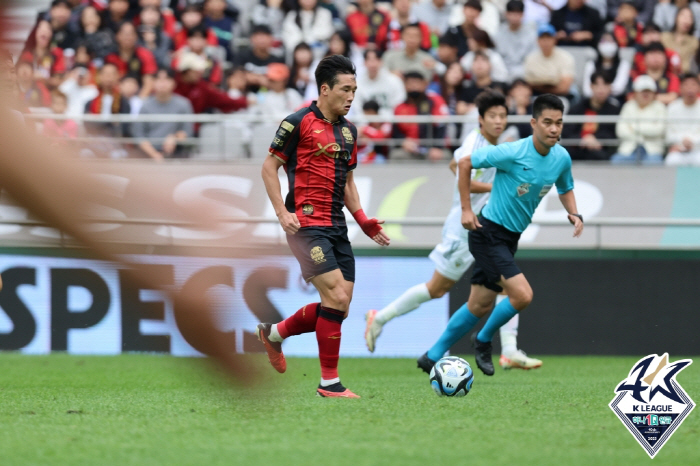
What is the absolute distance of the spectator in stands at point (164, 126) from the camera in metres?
12.9

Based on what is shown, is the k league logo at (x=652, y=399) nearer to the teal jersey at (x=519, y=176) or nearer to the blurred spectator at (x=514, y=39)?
the teal jersey at (x=519, y=176)

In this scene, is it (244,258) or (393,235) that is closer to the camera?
(244,258)

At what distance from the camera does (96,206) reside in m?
2.44

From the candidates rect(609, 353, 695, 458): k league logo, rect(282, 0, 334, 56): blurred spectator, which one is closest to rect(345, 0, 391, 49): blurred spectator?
rect(282, 0, 334, 56): blurred spectator

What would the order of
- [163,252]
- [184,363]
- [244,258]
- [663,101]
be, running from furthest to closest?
[663,101], [184,363], [163,252], [244,258]

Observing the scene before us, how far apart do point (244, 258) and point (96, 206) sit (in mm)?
381

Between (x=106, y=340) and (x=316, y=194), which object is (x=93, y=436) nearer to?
(x=316, y=194)

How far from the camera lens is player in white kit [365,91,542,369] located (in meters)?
8.50

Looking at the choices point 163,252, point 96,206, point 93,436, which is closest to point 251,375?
point 163,252

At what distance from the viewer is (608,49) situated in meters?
14.6

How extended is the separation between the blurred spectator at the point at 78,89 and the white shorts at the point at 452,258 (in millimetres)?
7063

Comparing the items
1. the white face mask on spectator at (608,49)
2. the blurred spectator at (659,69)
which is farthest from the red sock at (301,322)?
the white face mask on spectator at (608,49)

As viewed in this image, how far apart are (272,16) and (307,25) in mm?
693

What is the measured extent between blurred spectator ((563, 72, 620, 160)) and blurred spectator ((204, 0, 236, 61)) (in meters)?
5.54
